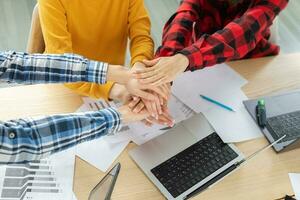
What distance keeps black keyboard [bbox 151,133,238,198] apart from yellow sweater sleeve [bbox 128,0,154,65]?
17.1 inches

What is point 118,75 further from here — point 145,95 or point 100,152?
point 100,152

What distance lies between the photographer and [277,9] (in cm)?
149

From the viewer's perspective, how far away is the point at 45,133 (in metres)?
0.99

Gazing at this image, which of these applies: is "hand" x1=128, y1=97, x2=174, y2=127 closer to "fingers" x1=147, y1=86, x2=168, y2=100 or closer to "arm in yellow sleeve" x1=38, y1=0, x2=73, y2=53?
"fingers" x1=147, y1=86, x2=168, y2=100

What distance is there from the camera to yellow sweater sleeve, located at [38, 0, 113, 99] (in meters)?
1.32

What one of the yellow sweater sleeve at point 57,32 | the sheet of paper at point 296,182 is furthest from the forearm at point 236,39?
the sheet of paper at point 296,182

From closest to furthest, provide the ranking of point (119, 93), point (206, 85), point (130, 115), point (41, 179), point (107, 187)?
point (107, 187) < point (41, 179) < point (130, 115) < point (119, 93) < point (206, 85)

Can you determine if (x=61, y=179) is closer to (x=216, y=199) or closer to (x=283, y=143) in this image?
(x=216, y=199)

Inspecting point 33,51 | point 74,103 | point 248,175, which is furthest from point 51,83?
point 248,175

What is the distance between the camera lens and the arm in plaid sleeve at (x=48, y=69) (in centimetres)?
119

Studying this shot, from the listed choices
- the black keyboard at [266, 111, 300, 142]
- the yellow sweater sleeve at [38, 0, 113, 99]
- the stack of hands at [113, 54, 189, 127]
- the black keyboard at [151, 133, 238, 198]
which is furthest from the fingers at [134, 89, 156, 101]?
the black keyboard at [266, 111, 300, 142]

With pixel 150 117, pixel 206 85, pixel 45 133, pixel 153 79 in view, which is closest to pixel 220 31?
pixel 206 85

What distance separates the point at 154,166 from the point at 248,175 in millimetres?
269

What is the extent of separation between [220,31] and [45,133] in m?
0.76
